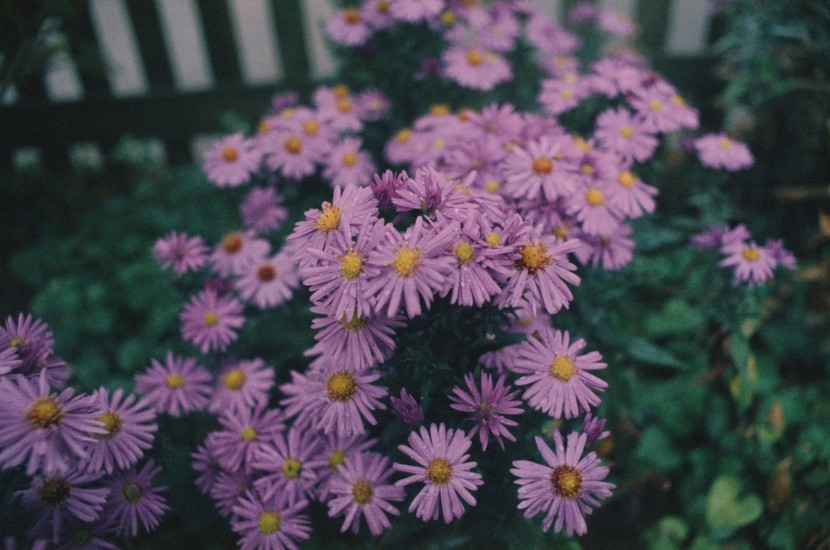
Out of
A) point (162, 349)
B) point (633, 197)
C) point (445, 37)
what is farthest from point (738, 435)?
point (162, 349)

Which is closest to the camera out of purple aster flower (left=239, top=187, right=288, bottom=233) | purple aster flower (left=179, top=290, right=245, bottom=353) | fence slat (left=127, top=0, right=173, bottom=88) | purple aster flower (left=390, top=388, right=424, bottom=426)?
purple aster flower (left=390, top=388, right=424, bottom=426)

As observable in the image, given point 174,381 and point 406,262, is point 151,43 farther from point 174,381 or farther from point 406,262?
point 406,262

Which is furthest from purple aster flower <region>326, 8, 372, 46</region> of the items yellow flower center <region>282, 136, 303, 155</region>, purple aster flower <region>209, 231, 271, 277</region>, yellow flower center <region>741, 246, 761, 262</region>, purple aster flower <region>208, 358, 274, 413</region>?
yellow flower center <region>741, 246, 761, 262</region>

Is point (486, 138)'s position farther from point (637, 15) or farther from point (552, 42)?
point (637, 15)

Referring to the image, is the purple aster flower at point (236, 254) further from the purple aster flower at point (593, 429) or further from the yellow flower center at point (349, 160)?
the purple aster flower at point (593, 429)

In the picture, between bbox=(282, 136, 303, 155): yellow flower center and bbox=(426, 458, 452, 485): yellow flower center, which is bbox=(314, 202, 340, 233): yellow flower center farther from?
bbox=(282, 136, 303, 155): yellow flower center

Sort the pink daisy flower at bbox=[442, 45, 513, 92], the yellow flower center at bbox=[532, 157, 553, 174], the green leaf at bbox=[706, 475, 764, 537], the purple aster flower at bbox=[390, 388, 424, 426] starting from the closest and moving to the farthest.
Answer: the purple aster flower at bbox=[390, 388, 424, 426] → the yellow flower center at bbox=[532, 157, 553, 174] → the green leaf at bbox=[706, 475, 764, 537] → the pink daisy flower at bbox=[442, 45, 513, 92]

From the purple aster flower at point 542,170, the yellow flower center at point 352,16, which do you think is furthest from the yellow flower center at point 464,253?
the yellow flower center at point 352,16

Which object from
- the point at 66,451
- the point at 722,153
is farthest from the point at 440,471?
the point at 722,153
